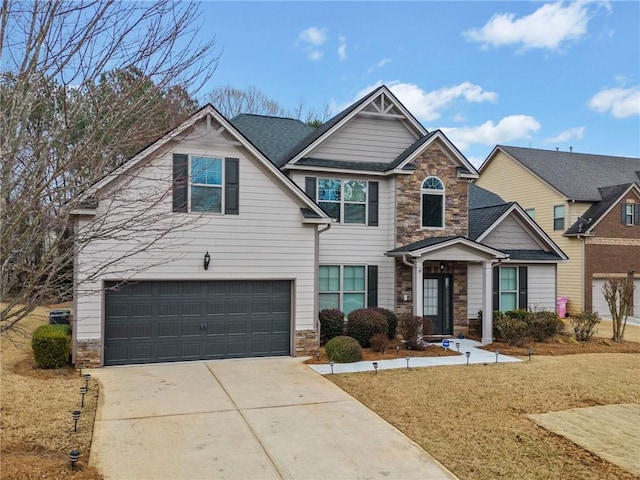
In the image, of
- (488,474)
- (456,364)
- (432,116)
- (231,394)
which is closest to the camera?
(488,474)

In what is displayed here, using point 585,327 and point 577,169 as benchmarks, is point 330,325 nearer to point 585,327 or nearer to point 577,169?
point 585,327

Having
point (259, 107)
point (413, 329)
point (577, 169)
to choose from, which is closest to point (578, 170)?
point (577, 169)

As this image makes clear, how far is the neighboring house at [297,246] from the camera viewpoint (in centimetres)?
1140

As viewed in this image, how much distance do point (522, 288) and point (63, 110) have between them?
15.7 metres

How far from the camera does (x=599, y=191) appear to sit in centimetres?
2433

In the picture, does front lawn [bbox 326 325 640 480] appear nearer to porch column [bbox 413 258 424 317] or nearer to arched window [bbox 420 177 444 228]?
porch column [bbox 413 258 424 317]

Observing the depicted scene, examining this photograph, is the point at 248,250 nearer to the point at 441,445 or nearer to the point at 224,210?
the point at 224,210

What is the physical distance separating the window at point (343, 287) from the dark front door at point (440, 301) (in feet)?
6.93

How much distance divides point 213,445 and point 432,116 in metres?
20.4

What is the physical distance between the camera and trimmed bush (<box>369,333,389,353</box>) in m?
12.9

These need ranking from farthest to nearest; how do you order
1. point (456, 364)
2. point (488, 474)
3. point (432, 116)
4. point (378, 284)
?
1. point (432, 116)
2. point (378, 284)
3. point (456, 364)
4. point (488, 474)

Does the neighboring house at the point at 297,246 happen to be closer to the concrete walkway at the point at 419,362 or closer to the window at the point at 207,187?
the window at the point at 207,187

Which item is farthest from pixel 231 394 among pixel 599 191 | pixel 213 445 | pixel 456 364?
pixel 599 191

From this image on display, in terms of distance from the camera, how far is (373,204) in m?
15.3
